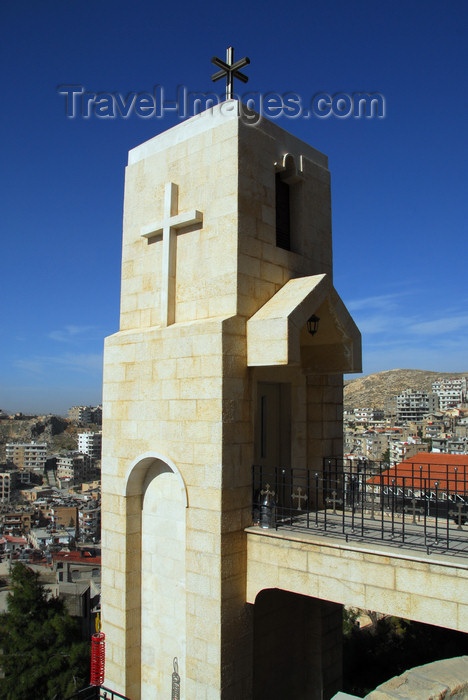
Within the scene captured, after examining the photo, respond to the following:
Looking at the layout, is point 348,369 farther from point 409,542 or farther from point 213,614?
point 213,614

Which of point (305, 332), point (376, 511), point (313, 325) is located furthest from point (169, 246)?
point (376, 511)

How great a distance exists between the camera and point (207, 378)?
7.73 m

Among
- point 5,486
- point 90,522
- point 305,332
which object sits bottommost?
point 90,522

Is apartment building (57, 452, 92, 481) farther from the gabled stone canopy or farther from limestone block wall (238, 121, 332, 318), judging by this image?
limestone block wall (238, 121, 332, 318)

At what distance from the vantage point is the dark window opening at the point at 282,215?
9.43 m

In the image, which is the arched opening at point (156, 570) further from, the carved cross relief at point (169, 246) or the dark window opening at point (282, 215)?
the dark window opening at point (282, 215)

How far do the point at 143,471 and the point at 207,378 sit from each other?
95.7 inches

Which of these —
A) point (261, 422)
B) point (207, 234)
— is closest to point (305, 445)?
point (261, 422)

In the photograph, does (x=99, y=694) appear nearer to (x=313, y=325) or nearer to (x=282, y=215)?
(x=313, y=325)

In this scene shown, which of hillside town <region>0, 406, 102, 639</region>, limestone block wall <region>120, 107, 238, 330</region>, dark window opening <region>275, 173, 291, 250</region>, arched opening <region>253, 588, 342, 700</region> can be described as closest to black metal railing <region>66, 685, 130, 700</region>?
arched opening <region>253, 588, 342, 700</region>

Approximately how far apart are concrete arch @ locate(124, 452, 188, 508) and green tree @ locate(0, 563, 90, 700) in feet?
77.5

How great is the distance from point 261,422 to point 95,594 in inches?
2037

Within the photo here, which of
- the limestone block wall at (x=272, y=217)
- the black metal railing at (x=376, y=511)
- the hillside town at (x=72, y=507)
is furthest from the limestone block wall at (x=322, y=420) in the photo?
the hillside town at (x=72, y=507)

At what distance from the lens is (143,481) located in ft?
29.9
